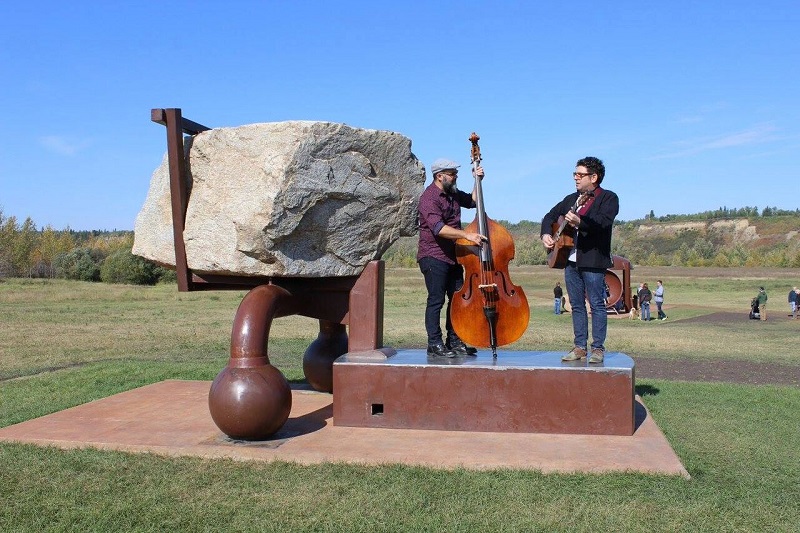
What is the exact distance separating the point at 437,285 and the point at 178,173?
8.31 ft

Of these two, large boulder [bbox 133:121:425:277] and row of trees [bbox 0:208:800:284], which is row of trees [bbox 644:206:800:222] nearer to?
row of trees [bbox 0:208:800:284]

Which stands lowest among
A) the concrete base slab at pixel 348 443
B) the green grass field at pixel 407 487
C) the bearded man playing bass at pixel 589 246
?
the green grass field at pixel 407 487

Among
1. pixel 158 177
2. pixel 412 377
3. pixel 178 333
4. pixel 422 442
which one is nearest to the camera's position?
Answer: pixel 422 442

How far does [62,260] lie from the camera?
5156cm

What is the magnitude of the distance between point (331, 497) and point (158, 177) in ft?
13.2

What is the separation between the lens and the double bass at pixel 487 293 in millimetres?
6566

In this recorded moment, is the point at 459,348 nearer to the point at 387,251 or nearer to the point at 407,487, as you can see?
the point at 407,487

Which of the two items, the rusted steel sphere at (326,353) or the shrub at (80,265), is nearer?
the rusted steel sphere at (326,353)

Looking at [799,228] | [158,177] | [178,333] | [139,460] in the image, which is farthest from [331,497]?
[799,228]

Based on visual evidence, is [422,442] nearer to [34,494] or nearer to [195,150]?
[34,494]

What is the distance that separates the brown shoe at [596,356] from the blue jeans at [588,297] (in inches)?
2.0

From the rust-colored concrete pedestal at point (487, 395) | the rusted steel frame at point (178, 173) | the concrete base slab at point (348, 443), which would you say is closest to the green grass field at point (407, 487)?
the concrete base slab at point (348, 443)

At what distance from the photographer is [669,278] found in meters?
50.3

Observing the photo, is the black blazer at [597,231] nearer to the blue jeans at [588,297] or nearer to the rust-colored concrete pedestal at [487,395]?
the blue jeans at [588,297]
